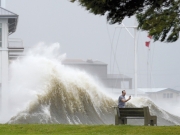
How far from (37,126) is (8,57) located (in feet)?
103

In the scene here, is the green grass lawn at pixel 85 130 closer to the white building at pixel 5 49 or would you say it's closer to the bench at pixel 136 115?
the bench at pixel 136 115

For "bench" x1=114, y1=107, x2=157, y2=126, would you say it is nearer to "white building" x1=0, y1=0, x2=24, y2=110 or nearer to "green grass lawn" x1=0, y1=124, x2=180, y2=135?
"green grass lawn" x1=0, y1=124, x2=180, y2=135

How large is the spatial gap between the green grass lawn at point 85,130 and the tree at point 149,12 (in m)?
2.62

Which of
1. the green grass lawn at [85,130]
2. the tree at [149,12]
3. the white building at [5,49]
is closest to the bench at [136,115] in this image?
the green grass lawn at [85,130]

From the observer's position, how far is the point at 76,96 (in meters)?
33.3

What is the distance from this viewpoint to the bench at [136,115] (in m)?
20.2

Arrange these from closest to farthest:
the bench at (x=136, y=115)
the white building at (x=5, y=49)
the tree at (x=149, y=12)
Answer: the tree at (x=149, y=12) → the bench at (x=136, y=115) → the white building at (x=5, y=49)

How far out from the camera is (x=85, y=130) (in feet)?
59.2

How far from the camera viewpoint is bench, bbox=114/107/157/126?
20156 millimetres

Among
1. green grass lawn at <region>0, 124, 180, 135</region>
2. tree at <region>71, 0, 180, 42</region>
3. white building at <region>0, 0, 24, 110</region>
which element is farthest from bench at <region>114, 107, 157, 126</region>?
white building at <region>0, 0, 24, 110</region>

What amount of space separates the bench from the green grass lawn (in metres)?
1.98

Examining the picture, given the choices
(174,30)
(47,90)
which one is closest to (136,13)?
(174,30)

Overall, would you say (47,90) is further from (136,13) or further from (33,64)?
(136,13)

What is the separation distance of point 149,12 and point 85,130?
3951mm
